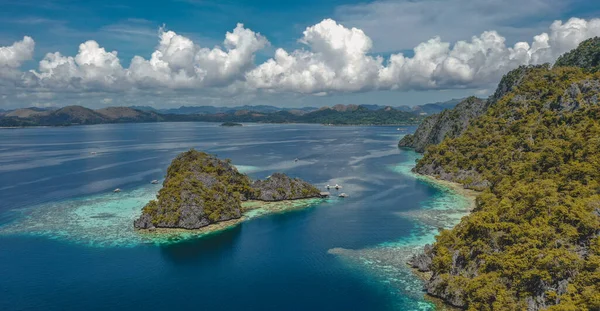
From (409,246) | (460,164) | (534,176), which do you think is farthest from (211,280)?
(460,164)

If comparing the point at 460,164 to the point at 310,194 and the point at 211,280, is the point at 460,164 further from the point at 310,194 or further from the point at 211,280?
the point at 211,280

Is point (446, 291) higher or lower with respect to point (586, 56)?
lower

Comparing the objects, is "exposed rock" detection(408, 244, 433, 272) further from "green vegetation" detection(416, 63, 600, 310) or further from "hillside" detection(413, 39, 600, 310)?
Result: "green vegetation" detection(416, 63, 600, 310)

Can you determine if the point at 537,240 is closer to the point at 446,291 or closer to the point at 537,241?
the point at 537,241

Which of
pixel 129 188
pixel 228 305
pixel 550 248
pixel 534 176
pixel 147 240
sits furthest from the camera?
pixel 129 188

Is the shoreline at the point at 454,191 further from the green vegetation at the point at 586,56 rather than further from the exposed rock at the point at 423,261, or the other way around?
the green vegetation at the point at 586,56

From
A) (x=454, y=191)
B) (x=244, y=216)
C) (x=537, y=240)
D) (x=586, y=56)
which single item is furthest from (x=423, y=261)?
(x=586, y=56)

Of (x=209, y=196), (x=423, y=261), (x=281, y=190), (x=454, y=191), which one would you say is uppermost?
(x=209, y=196)
